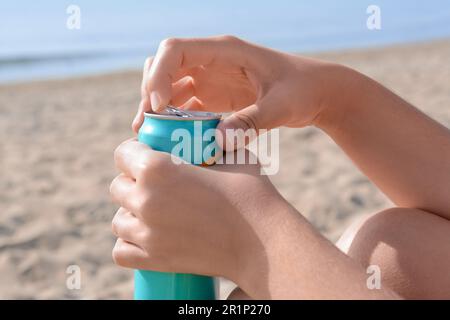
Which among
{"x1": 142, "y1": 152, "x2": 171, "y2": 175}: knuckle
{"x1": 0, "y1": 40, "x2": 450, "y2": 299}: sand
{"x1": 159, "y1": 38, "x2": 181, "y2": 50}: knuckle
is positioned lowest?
{"x1": 0, "y1": 40, "x2": 450, "y2": 299}: sand

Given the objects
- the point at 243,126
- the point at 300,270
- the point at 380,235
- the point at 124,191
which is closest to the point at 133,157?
the point at 124,191

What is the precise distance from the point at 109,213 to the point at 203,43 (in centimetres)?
163

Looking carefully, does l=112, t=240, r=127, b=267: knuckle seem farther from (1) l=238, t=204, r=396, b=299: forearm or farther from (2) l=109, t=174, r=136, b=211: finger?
(1) l=238, t=204, r=396, b=299: forearm

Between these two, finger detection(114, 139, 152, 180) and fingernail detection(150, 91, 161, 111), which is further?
fingernail detection(150, 91, 161, 111)

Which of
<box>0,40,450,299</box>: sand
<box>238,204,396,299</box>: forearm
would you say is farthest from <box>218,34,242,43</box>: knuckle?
<box>0,40,450,299</box>: sand

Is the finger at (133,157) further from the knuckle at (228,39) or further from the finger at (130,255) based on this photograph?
the knuckle at (228,39)

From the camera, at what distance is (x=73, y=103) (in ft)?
17.5

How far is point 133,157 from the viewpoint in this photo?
808 millimetres

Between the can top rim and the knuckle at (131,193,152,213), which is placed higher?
the can top rim

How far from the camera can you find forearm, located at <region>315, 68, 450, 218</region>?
3.34 ft

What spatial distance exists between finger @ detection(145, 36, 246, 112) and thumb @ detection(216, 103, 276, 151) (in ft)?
0.36

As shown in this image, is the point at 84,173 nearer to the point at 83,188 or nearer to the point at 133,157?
the point at 83,188

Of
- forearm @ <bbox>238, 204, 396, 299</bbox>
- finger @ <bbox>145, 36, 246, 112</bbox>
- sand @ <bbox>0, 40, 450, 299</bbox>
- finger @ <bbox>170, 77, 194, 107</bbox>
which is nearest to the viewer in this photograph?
forearm @ <bbox>238, 204, 396, 299</bbox>

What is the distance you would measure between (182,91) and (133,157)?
0.27 metres
